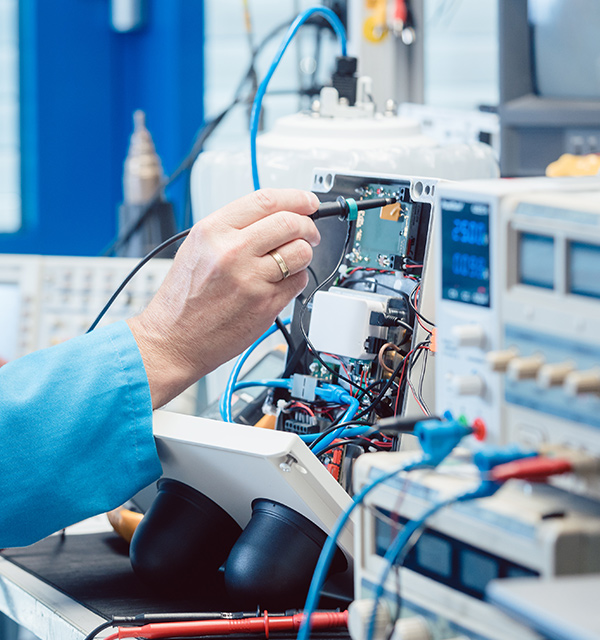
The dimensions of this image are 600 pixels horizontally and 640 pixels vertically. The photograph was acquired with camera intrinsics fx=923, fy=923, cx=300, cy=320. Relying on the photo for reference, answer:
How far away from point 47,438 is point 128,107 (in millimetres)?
2790

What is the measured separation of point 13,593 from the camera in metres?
0.87

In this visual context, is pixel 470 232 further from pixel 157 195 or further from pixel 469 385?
pixel 157 195

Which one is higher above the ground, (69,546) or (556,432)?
(556,432)

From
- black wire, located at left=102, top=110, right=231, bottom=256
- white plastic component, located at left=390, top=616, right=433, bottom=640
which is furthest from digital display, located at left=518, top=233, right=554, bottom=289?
black wire, located at left=102, top=110, right=231, bottom=256

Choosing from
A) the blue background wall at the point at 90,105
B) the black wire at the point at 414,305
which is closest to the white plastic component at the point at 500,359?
the black wire at the point at 414,305

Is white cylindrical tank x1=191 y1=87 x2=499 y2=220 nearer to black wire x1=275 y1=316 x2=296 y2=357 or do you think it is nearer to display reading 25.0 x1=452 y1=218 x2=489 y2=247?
black wire x1=275 y1=316 x2=296 y2=357

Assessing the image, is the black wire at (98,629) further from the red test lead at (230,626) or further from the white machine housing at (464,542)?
the white machine housing at (464,542)

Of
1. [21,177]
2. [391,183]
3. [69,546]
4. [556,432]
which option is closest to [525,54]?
[391,183]

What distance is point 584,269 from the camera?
0.51 metres

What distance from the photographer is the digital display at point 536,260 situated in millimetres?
536

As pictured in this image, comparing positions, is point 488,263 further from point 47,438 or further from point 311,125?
point 311,125

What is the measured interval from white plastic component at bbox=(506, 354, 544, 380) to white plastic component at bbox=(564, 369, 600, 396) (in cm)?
3

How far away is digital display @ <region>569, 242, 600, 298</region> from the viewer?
1.66 ft

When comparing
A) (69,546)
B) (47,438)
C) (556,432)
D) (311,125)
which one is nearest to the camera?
(556,432)
